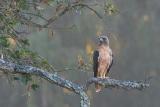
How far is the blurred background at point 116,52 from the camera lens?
37.2 m

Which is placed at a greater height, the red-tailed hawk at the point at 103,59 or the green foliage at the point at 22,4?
the green foliage at the point at 22,4

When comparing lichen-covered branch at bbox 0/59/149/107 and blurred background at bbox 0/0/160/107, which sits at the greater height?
lichen-covered branch at bbox 0/59/149/107

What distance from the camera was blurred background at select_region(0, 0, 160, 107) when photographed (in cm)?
3725

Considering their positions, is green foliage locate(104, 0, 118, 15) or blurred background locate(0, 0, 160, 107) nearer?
green foliage locate(104, 0, 118, 15)

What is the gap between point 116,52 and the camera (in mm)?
38625

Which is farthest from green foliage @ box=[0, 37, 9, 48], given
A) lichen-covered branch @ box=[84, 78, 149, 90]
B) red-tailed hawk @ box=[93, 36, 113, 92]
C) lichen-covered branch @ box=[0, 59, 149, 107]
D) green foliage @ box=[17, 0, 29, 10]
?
red-tailed hawk @ box=[93, 36, 113, 92]

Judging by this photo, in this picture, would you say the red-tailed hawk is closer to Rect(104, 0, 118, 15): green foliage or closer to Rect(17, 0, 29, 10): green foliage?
Rect(104, 0, 118, 15): green foliage

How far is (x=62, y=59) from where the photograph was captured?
37.6 metres

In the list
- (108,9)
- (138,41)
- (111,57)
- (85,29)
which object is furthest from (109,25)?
(108,9)

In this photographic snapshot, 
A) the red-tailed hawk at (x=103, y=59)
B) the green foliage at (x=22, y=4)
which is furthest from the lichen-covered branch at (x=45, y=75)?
the red-tailed hawk at (x=103, y=59)

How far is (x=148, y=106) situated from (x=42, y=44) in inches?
235

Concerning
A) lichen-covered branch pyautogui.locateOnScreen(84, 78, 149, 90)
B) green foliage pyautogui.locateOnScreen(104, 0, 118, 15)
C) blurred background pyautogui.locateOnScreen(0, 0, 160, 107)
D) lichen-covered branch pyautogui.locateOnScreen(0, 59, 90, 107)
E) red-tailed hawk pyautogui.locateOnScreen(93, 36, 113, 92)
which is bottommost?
blurred background pyautogui.locateOnScreen(0, 0, 160, 107)

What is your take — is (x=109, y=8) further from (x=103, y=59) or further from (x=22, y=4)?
(x=103, y=59)

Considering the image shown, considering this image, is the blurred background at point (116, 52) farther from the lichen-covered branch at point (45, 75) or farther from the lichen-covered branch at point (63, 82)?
the lichen-covered branch at point (45, 75)
